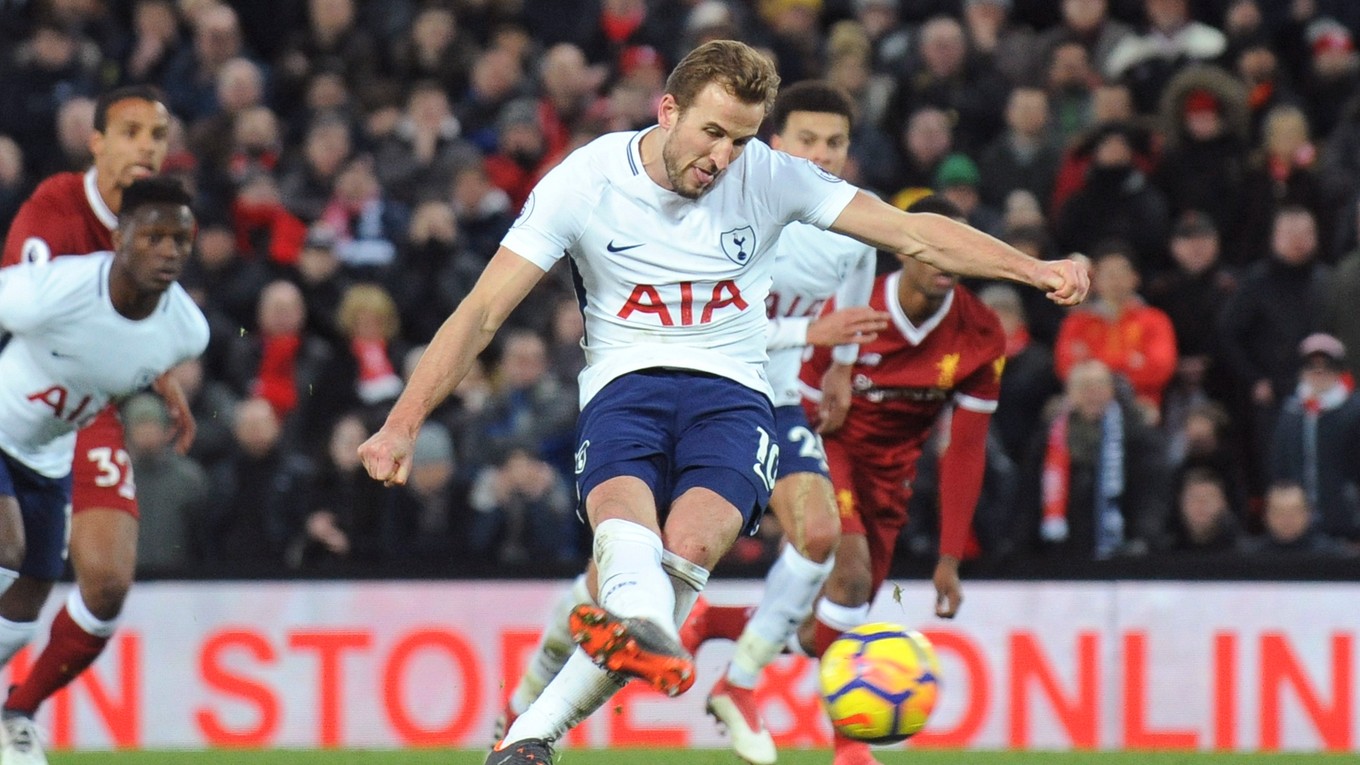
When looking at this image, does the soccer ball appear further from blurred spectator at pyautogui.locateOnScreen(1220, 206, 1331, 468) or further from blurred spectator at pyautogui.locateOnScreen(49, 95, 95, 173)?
blurred spectator at pyautogui.locateOnScreen(49, 95, 95, 173)

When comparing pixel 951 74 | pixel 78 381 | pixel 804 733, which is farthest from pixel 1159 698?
pixel 78 381

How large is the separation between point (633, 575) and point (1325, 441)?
634cm

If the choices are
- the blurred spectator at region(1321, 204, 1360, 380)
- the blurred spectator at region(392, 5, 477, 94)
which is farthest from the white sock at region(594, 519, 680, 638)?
the blurred spectator at region(392, 5, 477, 94)

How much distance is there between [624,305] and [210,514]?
605cm

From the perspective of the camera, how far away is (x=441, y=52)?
14.4m

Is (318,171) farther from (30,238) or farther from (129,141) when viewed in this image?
(30,238)

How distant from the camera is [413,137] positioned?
13.8 metres

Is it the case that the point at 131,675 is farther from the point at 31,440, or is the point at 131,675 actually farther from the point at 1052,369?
the point at 1052,369

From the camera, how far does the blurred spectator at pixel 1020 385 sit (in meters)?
11.6

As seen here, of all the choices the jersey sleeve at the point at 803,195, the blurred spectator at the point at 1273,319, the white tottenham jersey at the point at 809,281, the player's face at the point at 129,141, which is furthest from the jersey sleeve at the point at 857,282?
the blurred spectator at the point at 1273,319

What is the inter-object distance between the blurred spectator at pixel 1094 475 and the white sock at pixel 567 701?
539 centimetres

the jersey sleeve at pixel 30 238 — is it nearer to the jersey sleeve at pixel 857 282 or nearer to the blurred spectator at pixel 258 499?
the jersey sleeve at pixel 857 282

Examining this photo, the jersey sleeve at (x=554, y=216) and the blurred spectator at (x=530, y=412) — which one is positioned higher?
the jersey sleeve at (x=554, y=216)

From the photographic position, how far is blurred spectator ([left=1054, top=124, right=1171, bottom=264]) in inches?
488
